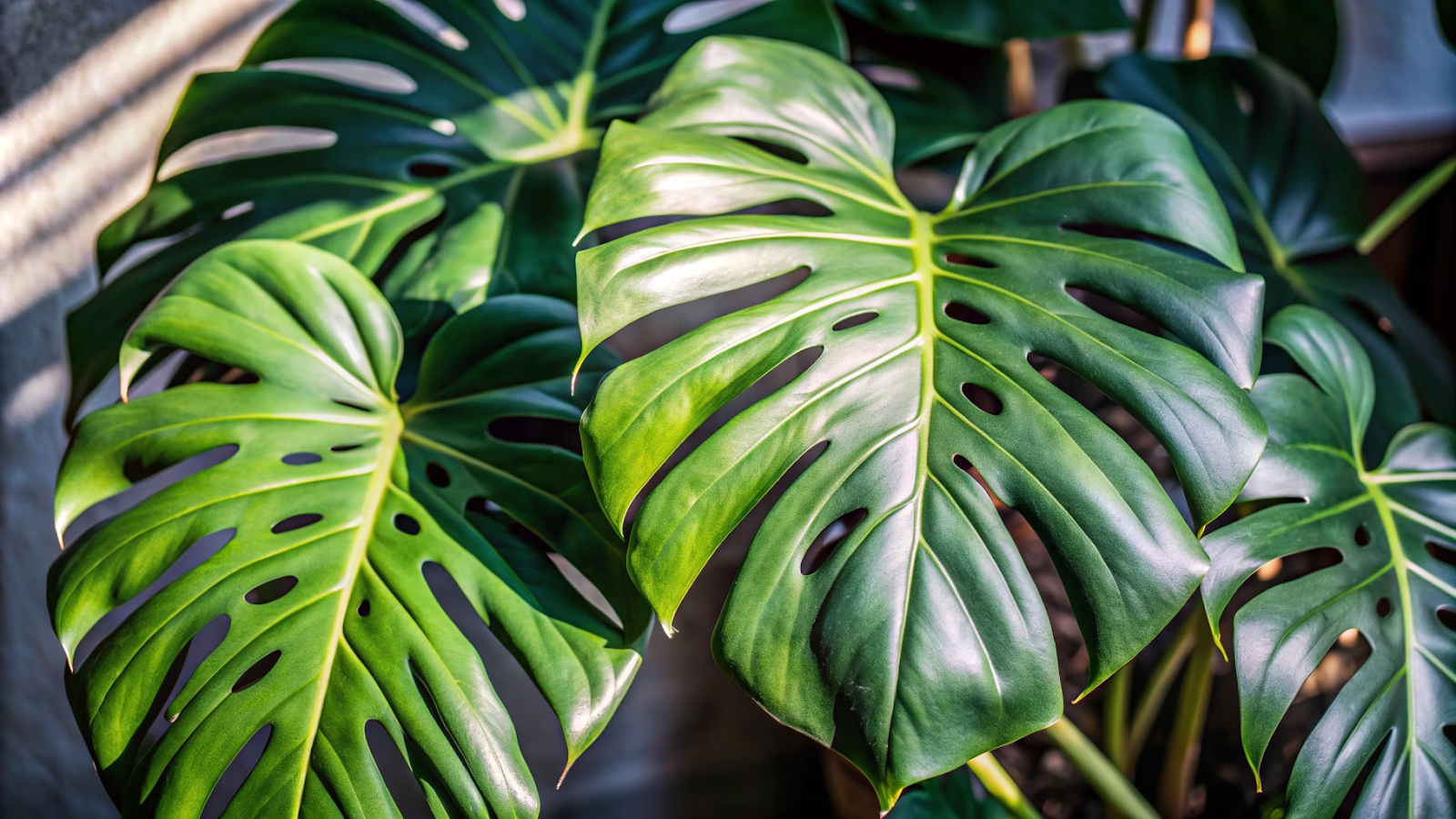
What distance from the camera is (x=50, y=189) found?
1000 mm

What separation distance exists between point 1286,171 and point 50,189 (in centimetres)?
136

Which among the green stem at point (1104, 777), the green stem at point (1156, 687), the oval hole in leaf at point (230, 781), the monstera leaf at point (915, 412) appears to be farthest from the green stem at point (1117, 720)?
the oval hole in leaf at point (230, 781)

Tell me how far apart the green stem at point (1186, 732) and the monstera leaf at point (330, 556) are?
2.02 feet

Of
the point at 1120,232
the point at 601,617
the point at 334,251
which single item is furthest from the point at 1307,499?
the point at 334,251

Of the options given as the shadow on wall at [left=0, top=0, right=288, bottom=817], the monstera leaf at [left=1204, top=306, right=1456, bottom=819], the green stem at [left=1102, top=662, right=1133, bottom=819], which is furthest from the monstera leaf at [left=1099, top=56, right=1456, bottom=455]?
the shadow on wall at [left=0, top=0, right=288, bottom=817]

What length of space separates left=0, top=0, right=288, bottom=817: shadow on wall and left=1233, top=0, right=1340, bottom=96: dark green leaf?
119 centimetres

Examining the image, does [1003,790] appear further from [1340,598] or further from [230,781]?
[230,781]

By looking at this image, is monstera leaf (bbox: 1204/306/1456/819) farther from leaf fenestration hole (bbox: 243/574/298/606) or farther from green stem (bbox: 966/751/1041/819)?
leaf fenestration hole (bbox: 243/574/298/606)

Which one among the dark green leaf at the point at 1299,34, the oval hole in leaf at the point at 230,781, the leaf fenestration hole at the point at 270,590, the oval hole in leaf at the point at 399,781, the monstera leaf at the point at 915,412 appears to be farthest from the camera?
the oval hole in leaf at the point at 399,781

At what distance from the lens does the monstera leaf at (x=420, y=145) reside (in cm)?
74

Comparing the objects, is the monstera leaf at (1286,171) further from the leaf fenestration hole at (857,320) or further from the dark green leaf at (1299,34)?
the leaf fenestration hole at (857,320)

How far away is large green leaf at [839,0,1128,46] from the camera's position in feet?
2.91

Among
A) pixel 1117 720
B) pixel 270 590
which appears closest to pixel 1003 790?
pixel 1117 720

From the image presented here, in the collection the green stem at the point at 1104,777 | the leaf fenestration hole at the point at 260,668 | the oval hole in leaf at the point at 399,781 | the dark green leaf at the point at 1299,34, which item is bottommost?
the oval hole in leaf at the point at 399,781
